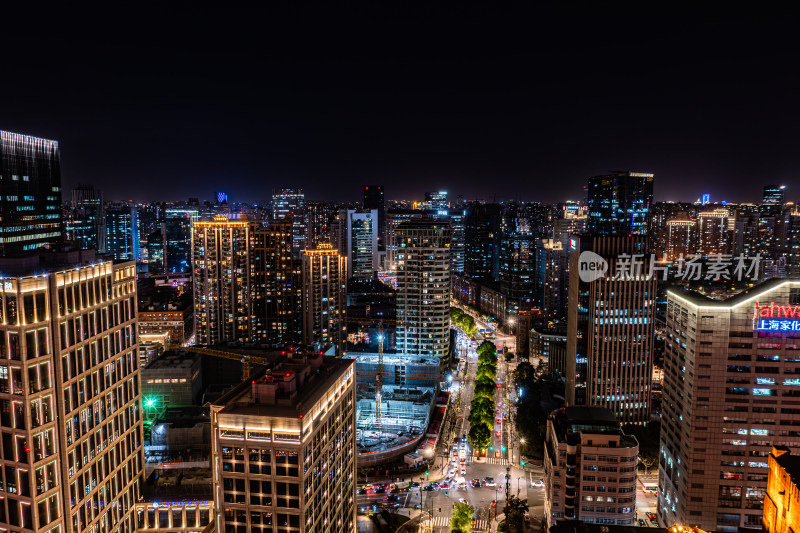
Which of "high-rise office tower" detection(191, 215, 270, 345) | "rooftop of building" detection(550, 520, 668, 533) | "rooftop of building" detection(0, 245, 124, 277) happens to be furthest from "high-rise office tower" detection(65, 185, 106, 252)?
"rooftop of building" detection(550, 520, 668, 533)

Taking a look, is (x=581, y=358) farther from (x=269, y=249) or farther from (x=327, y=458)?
(x=269, y=249)

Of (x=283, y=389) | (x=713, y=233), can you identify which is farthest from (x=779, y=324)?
(x=713, y=233)

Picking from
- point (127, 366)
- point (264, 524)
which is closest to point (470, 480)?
point (264, 524)

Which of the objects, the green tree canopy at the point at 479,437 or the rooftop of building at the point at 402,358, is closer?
the green tree canopy at the point at 479,437

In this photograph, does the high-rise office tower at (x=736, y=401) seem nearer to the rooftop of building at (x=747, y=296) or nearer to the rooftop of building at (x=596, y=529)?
the rooftop of building at (x=747, y=296)

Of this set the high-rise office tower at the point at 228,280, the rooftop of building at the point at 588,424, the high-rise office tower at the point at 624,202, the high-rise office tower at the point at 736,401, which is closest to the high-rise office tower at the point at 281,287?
the high-rise office tower at the point at 228,280

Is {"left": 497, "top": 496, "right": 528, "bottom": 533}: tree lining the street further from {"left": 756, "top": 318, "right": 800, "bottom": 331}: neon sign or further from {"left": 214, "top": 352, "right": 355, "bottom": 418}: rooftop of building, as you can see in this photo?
{"left": 756, "top": 318, "right": 800, "bottom": 331}: neon sign

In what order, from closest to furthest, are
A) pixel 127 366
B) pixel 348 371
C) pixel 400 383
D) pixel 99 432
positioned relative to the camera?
pixel 99 432, pixel 127 366, pixel 348 371, pixel 400 383
